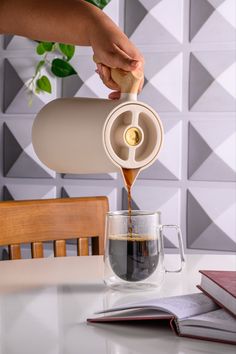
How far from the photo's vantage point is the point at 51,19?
116 centimetres

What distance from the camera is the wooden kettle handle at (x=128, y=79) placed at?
1.02m

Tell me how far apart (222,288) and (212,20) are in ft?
5.72

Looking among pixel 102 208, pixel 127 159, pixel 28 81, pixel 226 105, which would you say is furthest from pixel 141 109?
pixel 28 81

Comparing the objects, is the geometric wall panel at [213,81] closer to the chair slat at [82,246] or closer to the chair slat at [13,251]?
the chair slat at [82,246]

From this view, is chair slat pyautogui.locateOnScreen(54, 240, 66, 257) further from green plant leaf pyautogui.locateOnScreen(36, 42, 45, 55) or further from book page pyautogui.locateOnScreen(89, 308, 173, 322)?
green plant leaf pyautogui.locateOnScreen(36, 42, 45, 55)

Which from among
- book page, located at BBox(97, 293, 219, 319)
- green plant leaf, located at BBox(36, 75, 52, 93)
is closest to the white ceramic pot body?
book page, located at BBox(97, 293, 219, 319)

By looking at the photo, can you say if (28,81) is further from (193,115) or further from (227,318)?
(227,318)

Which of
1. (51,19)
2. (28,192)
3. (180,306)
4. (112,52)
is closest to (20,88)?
(28,192)

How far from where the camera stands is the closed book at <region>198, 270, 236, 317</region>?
78 cm

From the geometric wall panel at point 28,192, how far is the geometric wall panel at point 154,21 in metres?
0.65

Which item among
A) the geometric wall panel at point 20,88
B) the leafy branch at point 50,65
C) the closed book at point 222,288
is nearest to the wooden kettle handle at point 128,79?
the closed book at point 222,288

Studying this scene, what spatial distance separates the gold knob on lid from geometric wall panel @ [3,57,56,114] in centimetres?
164

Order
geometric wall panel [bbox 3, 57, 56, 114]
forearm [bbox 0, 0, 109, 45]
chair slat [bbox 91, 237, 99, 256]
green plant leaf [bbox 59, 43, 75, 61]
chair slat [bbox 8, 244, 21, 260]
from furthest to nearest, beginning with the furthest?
1. geometric wall panel [bbox 3, 57, 56, 114]
2. green plant leaf [bbox 59, 43, 75, 61]
3. chair slat [bbox 91, 237, 99, 256]
4. chair slat [bbox 8, 244, 21, 260]
5. forearm [bbox 0, 0, 109, 45]

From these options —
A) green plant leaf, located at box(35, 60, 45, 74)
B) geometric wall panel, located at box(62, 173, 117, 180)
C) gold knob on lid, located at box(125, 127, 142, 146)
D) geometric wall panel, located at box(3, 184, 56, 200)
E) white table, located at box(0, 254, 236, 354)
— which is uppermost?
green plant leaf, located at box(35, 60, 45, 74)
